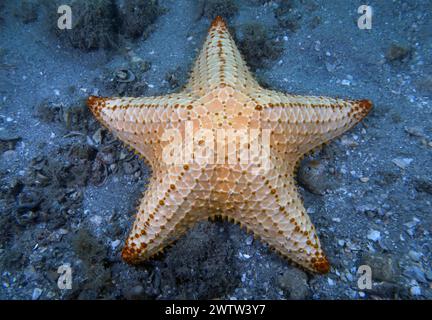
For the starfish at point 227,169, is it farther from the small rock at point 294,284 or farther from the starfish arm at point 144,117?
the small rock at point 294,284

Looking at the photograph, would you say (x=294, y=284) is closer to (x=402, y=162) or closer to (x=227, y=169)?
(x=227, y=169)

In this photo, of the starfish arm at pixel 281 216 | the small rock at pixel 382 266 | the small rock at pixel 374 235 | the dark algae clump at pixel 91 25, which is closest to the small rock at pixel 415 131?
the small rock at pixel 374 235

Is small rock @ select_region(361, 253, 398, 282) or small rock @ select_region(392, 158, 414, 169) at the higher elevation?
small rock @ select_region(392, 158, 414, 169)

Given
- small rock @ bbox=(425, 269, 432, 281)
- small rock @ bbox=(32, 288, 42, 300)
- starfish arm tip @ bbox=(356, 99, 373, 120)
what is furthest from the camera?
starfish arm tip @ bbox=(356, 99, 373, 120)

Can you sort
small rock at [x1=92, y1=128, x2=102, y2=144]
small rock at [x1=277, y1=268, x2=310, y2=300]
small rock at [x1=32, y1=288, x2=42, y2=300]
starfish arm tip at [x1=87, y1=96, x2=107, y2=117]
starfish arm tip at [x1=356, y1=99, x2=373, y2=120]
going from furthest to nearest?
1. small rock at [x1=92, y1=128, x2=102, y2=144]
2. starfish arm tip at [x1=356, y1=99, x2=373, y2=120]
3. starfish arm tip at [x1=87, y1=96, x2=107, y2=117]
4. small rock at [x1=32, y1=288, x2=42, y2=300]
5. small rock at [x1=277, y1=268, x2=310, y2=300]

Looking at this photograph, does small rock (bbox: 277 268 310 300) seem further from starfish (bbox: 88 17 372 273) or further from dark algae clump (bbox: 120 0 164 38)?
dark algae clump (bbox: 120 0 164 38)

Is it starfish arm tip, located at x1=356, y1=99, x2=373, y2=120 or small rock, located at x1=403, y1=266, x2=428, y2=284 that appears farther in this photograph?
starfish arm tip, located at x1=356, y1=99, x2=373, y2=120

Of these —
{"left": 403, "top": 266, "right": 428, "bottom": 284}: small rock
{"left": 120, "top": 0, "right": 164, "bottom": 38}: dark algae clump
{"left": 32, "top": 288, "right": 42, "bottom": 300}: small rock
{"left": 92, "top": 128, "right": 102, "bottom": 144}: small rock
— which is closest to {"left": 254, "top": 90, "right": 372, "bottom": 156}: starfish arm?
{"left": 403, "top": 266, "right": 428, "bottom": 284}: small rock
